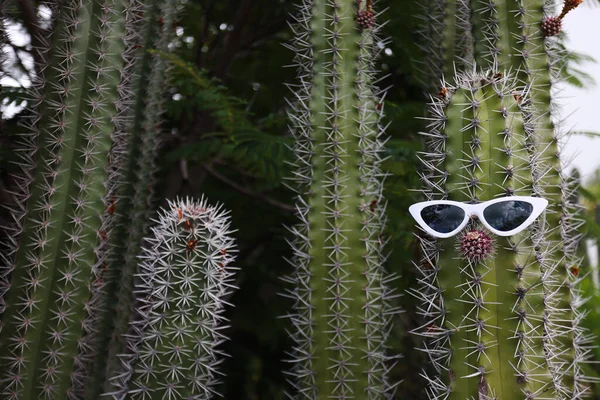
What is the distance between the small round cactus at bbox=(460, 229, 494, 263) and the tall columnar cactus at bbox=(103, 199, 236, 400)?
0.93 metres

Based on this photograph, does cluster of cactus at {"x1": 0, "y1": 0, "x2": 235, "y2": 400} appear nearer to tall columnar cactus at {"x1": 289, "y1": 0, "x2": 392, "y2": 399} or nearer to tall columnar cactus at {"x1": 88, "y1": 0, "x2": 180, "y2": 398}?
tall columnar cactus at {"x1": 88, "y1": 0, "x2": 180, "y2": 398}

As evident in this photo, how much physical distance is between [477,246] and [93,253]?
1.64 meters

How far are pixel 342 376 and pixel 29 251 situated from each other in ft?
4.68

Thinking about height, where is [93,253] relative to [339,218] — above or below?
below

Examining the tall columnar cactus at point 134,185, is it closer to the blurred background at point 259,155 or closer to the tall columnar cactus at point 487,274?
the blurred background at point 259,155

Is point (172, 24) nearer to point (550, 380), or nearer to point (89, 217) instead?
point (89, 217)

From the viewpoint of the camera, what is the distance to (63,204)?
7.96 ft

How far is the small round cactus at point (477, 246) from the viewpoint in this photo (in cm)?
175

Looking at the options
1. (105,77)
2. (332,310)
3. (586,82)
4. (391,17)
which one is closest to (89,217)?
(105,77)

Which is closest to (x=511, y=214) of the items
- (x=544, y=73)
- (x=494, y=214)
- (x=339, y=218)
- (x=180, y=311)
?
(x=494, y=214)

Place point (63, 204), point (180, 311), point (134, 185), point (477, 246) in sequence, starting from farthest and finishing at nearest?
point (134, 185) < point (63, 204) < point (180, 311) < point (477, 246)

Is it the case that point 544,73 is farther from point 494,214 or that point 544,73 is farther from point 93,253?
point 93,253

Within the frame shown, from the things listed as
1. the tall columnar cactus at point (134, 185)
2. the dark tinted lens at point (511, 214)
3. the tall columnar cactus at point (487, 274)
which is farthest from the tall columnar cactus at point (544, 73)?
the tall columnar cactus at point (134, 185)

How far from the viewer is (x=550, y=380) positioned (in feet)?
5.86
